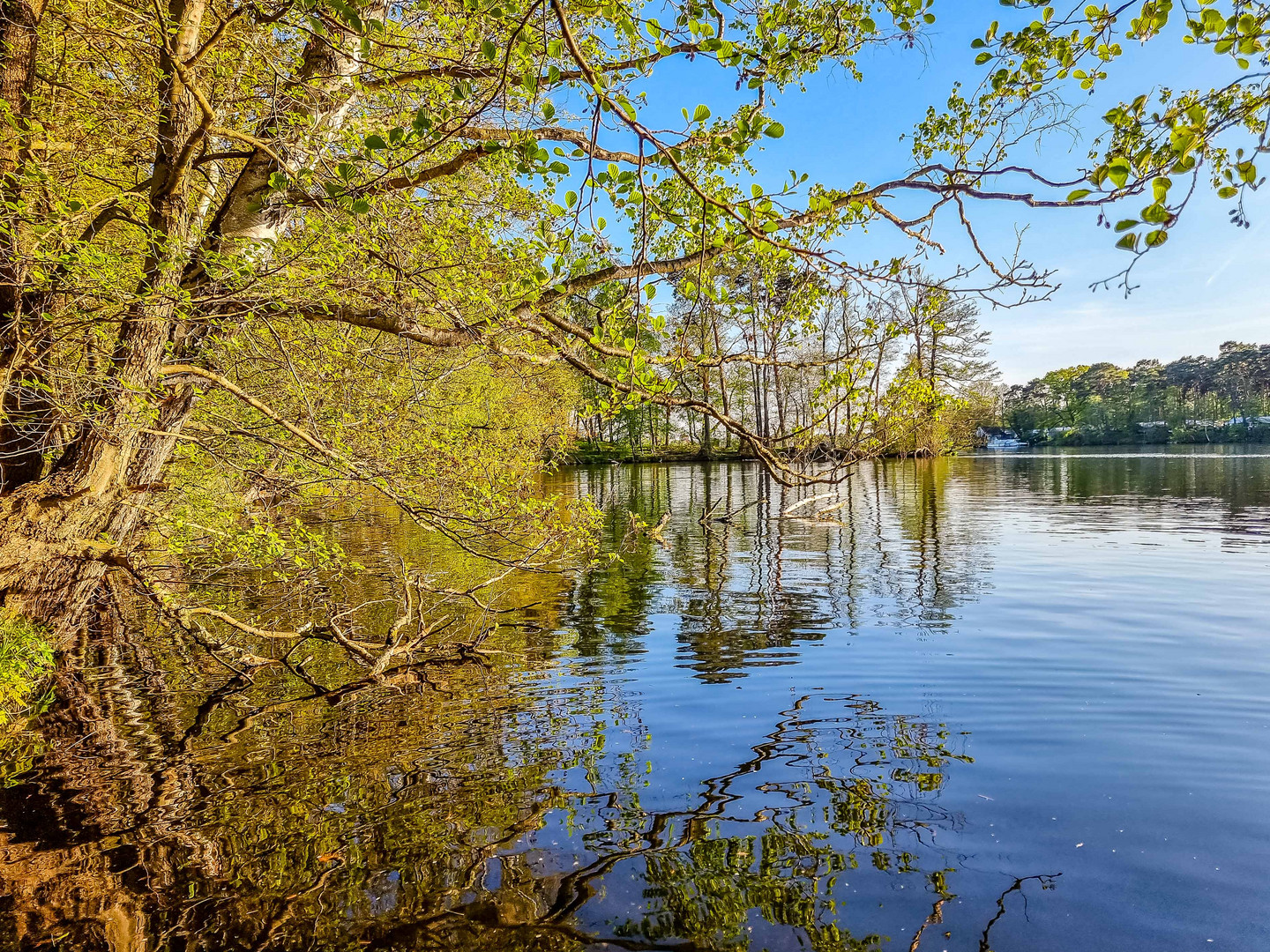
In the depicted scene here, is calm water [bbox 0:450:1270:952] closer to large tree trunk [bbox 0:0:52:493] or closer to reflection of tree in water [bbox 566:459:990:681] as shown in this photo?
reflection of tree in water [bbox 566:459:990:681]

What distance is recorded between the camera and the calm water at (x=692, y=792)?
4031mm

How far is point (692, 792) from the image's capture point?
5.57m

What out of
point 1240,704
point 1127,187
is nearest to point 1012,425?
point 1240,704

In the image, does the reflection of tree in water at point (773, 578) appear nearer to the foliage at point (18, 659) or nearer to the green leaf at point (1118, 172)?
the green leaf at point (1118, 172)

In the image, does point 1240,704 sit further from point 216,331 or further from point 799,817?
point 216,331

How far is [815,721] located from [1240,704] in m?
4.90

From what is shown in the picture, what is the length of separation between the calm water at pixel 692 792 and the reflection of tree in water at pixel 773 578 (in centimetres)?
20

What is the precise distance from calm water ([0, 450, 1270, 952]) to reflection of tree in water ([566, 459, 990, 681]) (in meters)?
0.20

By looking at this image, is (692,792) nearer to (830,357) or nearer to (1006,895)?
(1006,895)

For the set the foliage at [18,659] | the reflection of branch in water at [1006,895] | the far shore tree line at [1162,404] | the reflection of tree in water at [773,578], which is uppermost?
the far shore tree line at [1162,404]

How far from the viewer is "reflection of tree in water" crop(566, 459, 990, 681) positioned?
34.9 ft

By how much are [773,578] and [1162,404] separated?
107m

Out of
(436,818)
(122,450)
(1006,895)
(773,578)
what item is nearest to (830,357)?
(1006,895)

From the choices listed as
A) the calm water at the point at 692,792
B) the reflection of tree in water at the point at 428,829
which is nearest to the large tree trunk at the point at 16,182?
the reflection of tree in water at the point at 428,829
